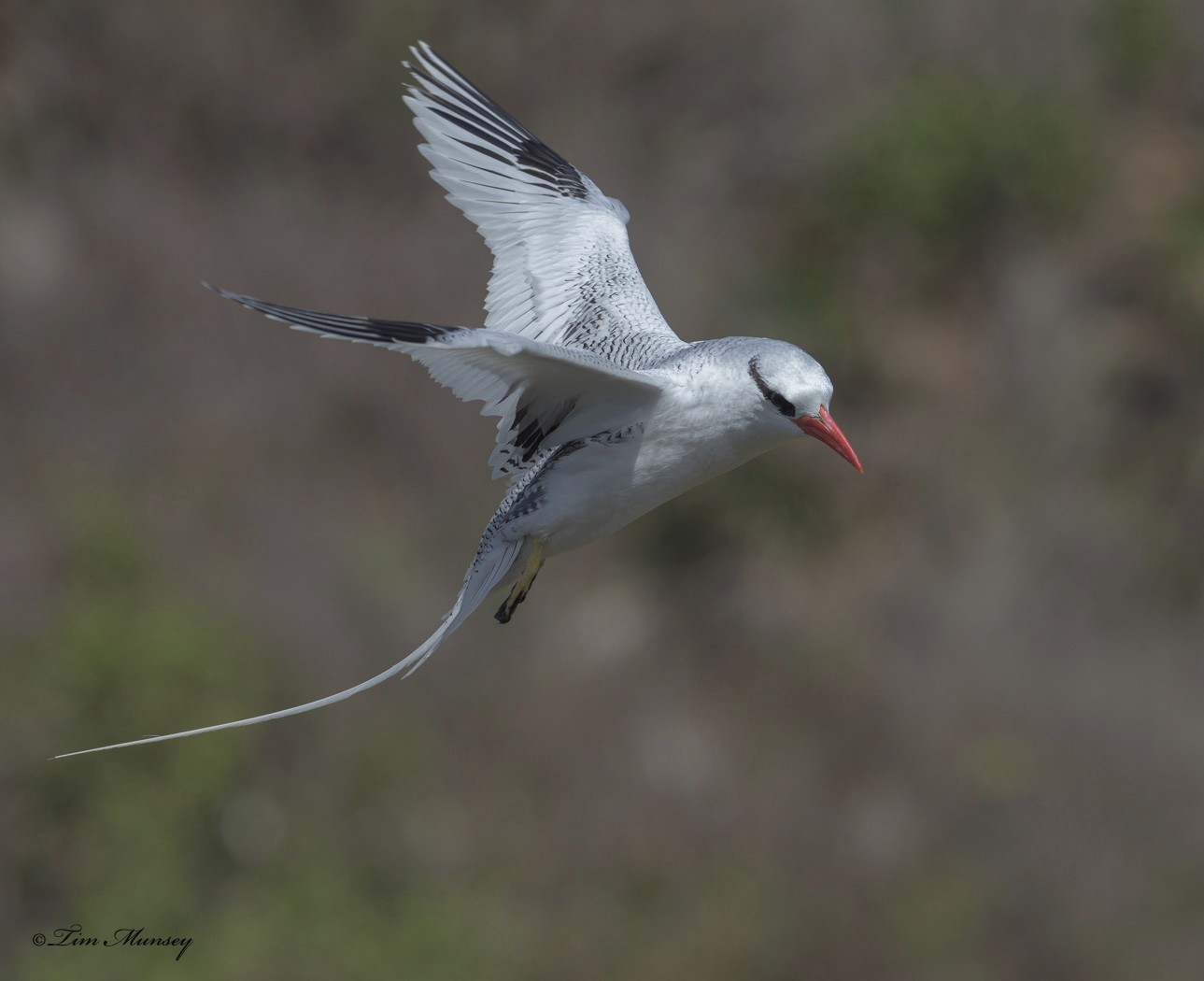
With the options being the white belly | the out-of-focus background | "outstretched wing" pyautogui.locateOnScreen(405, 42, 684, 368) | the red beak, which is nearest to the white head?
the red beak

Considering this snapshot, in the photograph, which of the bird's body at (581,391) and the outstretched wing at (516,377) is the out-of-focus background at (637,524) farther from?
the outstretched wing at (516,377)

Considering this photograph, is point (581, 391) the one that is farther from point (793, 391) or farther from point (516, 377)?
point (793, 391)

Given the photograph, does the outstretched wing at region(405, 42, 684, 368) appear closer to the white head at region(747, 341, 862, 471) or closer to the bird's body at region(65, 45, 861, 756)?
the bird's body at region(65, 45, 861, 756)

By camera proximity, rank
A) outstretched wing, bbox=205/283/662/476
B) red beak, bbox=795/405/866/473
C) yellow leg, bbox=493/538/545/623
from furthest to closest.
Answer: yellow leg, bbox=493/538/545/623
red beak, bbox=795/405/866/473
outstretched wing, bbox=205/283/662/476

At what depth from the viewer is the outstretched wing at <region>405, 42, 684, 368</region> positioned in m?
7.62

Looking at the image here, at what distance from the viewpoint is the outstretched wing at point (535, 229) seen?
762 cm

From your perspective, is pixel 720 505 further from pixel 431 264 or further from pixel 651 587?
pixel 431 264

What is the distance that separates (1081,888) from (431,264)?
10.7 meters

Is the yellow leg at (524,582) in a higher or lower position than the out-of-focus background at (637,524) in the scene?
higher

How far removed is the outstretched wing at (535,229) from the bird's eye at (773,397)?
1020mm

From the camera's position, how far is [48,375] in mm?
21766

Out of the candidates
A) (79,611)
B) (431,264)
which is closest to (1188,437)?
(431,264)

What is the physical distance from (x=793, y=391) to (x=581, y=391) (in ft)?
2.71

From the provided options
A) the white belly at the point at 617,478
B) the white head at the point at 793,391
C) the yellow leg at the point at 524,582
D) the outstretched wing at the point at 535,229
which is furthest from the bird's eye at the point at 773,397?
the yellow leg at the point at 524,582
